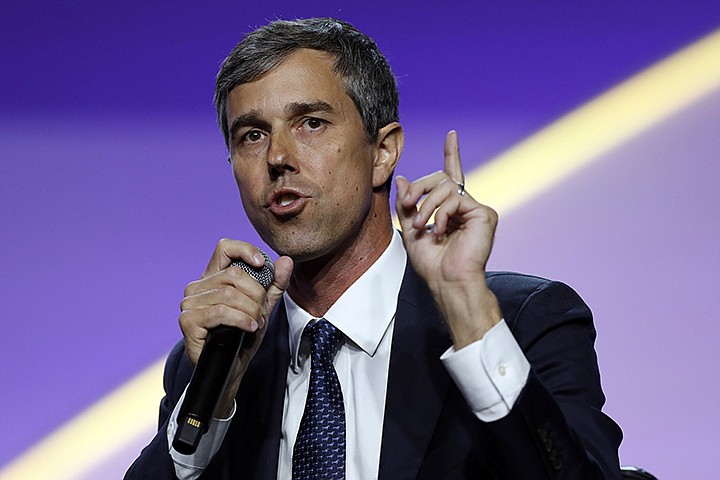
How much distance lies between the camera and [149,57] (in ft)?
9.59

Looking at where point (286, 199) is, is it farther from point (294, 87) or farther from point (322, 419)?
point (322, 419)

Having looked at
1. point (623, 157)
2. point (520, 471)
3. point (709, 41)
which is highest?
point (709, 41)

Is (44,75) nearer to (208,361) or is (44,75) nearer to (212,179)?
(212,179)

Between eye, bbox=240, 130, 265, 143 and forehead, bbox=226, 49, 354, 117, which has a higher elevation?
forehead, bbox=226, 49, 354, 117

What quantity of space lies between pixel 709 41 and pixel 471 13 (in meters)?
0.61

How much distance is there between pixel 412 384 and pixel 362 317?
0.19m

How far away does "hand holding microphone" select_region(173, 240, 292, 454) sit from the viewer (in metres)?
1.38

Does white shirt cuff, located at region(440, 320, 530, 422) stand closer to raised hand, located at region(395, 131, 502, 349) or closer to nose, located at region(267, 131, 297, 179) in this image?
raised hand, located at region(395, 131, 502, 349)

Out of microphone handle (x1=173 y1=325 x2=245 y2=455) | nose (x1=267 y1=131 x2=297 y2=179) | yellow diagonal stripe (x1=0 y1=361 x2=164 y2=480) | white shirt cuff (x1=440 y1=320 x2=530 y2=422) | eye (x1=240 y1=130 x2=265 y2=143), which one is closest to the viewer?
microphone handle (x1=173 y1=325 x2=245 y2=455)

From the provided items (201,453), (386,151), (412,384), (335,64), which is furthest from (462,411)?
(335,64)

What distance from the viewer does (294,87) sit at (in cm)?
189

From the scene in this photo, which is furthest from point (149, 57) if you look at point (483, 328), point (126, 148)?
point (483, 328)

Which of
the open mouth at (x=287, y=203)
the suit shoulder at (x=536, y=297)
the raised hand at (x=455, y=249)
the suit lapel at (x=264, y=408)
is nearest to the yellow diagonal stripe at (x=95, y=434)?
the suit lapel at (x=264, y=408)

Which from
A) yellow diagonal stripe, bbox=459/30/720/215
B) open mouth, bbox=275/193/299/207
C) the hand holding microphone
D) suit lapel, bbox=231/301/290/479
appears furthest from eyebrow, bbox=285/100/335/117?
yellow diagonal stripe, bbox=459/30/720/215
